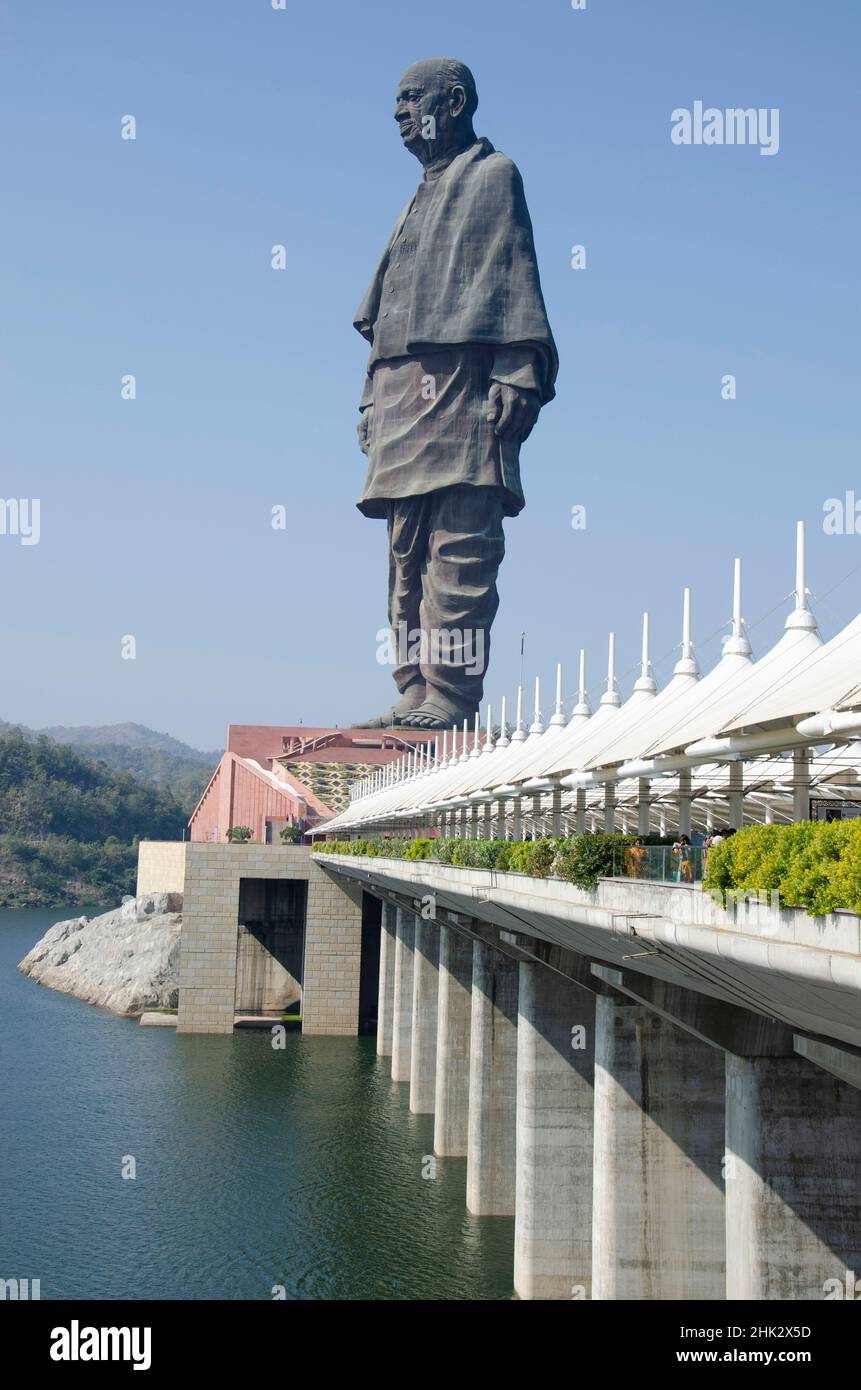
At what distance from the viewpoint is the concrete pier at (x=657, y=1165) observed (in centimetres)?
2156

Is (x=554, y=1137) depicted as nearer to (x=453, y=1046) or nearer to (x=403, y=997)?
(x=453, y=1046)

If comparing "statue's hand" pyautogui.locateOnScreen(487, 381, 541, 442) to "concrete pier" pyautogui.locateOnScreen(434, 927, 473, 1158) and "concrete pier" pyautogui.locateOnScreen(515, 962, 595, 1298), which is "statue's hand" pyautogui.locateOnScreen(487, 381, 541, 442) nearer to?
"concrete pier" pyautogui.locateOnScreen(434, 927, 473, 1158)

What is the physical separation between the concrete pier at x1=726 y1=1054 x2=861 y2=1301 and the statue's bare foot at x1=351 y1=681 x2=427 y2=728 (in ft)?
313

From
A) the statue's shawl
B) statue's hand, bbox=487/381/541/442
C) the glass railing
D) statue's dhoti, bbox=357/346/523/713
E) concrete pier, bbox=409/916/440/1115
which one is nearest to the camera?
the glass railing

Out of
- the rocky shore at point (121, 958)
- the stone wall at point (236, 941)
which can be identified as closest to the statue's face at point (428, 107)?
the rocky shore at point (121, 958)

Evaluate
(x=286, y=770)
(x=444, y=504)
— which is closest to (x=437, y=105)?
(x=444, y=504)

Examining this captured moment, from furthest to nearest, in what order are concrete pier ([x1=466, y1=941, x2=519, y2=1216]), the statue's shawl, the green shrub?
1. the statue's shawl
2. concrete pier ([x1=466, y1=941, x2=519, y2=1216])
3. the green shrub

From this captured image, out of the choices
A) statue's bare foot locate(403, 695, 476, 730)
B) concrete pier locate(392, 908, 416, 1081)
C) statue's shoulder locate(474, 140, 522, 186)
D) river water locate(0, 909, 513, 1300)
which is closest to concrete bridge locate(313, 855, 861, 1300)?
river water locate(0, 909, 513, 1300)

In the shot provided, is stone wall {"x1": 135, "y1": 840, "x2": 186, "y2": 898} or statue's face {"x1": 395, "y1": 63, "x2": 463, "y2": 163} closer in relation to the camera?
stone wall {"x1": 135, "y1": 840, "x2": 186, "y2": 898}

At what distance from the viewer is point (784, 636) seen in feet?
64.3

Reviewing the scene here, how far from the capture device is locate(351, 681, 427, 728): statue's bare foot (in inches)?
4427

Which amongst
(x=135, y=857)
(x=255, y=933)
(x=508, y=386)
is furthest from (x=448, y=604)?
(x=135, y=857)
